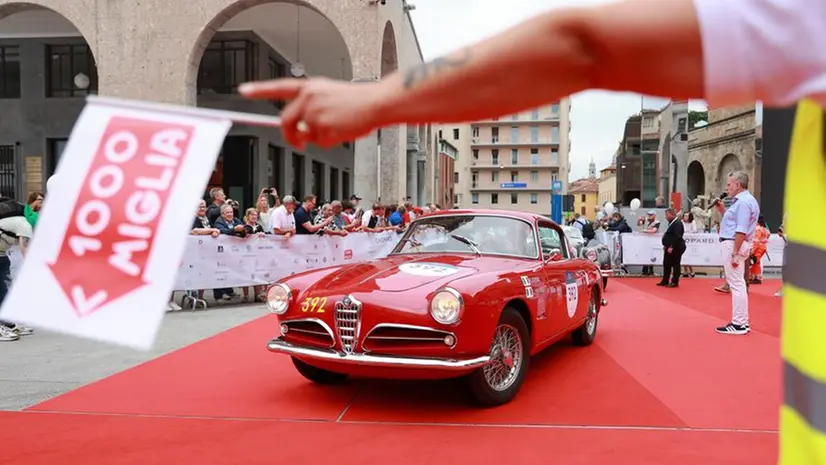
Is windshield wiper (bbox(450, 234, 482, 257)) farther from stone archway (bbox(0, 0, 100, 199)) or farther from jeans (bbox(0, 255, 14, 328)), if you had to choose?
stone archway (bbox(0, 0, 100, 199))

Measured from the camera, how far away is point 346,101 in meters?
1.07

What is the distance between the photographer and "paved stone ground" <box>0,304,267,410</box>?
504 cm

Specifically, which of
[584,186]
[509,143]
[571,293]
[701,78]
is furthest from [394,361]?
[584,186]

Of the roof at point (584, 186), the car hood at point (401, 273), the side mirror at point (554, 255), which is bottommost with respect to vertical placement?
the car hood at point (401, 273)

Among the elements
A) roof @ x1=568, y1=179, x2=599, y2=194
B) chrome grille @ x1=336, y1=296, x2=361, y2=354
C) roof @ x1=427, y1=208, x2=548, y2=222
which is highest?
roof @ x1=568, y1=179, x2=599, y2=194

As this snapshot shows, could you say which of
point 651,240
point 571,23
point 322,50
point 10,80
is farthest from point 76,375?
point 10,80

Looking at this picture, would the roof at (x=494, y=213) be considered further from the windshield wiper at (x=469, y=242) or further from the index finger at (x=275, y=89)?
the index finger at (x=275, y=89)

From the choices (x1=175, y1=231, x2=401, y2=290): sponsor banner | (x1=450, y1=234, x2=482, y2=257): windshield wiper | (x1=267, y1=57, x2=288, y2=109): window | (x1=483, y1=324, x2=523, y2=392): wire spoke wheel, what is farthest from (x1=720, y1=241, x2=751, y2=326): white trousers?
(x1=267, y1=57, x2=288, y2=109): window

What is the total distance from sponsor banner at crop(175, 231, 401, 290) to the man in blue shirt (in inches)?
211

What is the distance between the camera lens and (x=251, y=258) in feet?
33.0

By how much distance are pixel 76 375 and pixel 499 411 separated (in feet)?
12.8

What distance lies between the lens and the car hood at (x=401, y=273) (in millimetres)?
4543

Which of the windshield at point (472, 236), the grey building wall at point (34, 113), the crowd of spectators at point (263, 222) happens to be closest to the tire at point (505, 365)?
the windshield at point (472, 236)

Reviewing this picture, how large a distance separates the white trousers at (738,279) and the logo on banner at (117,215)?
24.2 feet
